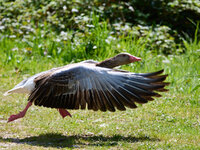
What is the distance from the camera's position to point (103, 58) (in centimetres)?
1042

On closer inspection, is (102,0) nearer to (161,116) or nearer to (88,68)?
(161,116)

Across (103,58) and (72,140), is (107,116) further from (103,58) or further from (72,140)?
(103,58)

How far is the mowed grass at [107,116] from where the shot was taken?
5.90 meters

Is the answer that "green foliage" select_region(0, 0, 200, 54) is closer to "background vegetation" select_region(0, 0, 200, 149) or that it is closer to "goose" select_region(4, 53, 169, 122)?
"background vegetation" select_region(0, 0, 200, 149)

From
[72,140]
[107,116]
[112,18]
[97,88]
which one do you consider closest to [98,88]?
[97,88]

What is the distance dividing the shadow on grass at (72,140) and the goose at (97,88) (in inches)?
19.6

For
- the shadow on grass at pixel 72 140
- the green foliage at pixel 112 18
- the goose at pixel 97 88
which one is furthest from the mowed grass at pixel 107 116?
the green foliage at pixel 112 18

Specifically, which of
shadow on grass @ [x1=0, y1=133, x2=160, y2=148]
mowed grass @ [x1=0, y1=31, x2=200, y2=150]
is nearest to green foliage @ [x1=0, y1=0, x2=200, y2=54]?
mowed grass @ [x1=0, y1=31, x2=200, y2=150]

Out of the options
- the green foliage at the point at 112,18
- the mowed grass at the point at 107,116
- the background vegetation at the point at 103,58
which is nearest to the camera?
the mowed grass at the point at 107,116

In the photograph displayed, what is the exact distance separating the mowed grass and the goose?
58cm

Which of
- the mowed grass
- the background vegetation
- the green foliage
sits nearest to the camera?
the mowed grass

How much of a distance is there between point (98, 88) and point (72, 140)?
90 cm

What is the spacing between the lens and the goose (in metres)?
5.73

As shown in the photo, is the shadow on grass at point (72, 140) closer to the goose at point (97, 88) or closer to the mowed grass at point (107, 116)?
the mowed grass at point (107, 116)
